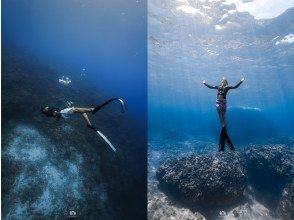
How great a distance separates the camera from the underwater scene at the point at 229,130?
13.8 metres

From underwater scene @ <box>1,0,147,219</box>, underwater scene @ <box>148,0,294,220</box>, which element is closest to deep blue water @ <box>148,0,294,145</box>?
underwater scene @ <box>148,0,294,220</box>

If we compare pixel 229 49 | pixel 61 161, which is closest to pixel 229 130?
pixel 229 49

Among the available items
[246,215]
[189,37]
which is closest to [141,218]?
[246,215]

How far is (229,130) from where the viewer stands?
32000 millimetres

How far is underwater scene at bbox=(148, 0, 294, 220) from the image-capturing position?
45.1ft

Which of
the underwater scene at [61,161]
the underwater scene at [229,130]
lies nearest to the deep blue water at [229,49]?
the underwater scene at [229,130]

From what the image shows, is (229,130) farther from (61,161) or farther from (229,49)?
(61,161)

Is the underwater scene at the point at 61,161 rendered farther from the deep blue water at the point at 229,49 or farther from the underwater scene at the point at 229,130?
the deep blue water at the point at 229,49

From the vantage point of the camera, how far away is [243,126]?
31.8 metres

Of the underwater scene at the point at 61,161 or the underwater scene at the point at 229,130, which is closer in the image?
the underwater scene at the point at 61,161

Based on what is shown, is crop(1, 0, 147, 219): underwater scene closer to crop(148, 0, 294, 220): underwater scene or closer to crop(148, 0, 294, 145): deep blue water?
crop(148, 0, 294, 220): underwater scene

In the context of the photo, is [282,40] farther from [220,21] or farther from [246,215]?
[246,215]

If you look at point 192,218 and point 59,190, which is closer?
point 59,190

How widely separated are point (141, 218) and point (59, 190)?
440 centimetres
